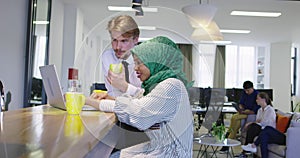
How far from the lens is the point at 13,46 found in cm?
346

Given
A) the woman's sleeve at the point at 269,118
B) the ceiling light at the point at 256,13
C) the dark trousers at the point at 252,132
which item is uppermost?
the ceiling light at the point at 256,13

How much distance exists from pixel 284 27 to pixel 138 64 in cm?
643

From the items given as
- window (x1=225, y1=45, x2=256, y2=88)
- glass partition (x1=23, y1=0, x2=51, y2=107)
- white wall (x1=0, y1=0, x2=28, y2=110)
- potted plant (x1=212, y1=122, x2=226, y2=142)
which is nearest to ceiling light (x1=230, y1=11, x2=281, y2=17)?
potted plant (x1=212, y1=122, x2=226, y2=142)

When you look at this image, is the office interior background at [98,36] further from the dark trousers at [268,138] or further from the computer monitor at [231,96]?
the dark trousers at [268,138]

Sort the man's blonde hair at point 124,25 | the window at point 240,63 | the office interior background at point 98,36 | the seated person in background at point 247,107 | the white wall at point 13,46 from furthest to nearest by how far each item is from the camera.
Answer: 1. the window at point 240,63
2. the seated person in background at point 247,107
3. the white wall at point 13,46
4. the office interior background at point 98,36
5. the man's blonde hair at point 124,25

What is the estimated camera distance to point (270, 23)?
20.7ft

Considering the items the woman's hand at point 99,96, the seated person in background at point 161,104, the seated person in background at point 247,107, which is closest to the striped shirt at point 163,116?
the seated person in background at point 161,104

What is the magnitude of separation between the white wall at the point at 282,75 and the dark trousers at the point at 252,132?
4749 mm

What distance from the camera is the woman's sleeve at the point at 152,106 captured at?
0.97 m

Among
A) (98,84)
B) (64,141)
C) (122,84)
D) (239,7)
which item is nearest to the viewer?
(64,141)

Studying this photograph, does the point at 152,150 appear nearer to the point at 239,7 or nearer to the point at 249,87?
the point at 239,7

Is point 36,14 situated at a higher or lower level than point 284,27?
lower

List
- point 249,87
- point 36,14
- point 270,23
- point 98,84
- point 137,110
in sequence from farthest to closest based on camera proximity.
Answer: point 270,23
point 249,87
point 36,14
point 98,84
point 137,110

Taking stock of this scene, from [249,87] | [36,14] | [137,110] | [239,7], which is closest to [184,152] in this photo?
[137,110]
